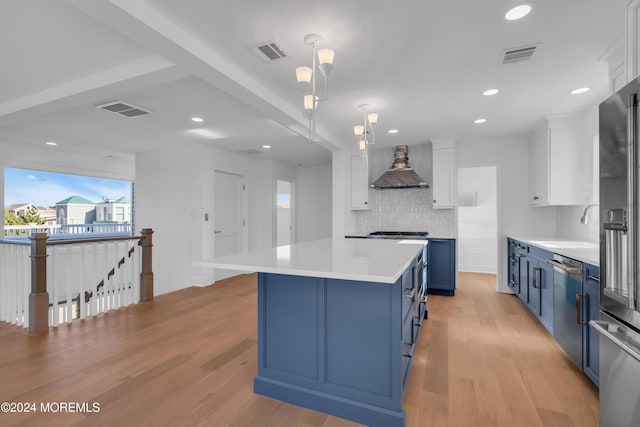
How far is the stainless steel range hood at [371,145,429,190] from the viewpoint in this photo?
4.91 meters

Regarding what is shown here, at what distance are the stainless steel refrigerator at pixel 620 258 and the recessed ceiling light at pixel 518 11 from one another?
818 millimetres

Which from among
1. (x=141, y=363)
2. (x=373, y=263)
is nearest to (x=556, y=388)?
(x=373, y=263)

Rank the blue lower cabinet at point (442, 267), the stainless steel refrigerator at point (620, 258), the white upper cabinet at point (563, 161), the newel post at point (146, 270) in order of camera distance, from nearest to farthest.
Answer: the stainless steel refrigerator at point (620, 258) → the white upper cabinet at point (563, 161) → the newel post at point (146, 270) → the blue lower cabinet at point (442, 267)

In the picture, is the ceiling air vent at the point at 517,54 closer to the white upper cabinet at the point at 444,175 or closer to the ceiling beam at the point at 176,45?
the ceiling beam at the point at 176,45

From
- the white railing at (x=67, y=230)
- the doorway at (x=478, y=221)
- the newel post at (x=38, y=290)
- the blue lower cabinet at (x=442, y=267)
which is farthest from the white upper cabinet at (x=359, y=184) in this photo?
the white railing at (x=67, y=230)

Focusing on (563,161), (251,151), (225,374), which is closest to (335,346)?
(225,374)

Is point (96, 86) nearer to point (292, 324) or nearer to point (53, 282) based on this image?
point (53, 282)

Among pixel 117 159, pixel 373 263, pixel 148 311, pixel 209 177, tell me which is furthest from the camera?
pixel 117 159

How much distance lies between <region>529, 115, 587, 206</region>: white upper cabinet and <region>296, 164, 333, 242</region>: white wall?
4.25 meters

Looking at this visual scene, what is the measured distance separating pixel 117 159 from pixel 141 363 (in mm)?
5337

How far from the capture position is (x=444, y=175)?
4.91 metres

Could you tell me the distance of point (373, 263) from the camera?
1.81 metres

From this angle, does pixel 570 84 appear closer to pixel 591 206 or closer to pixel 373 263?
pixel 591 206

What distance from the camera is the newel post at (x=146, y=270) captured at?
13.6 ft
